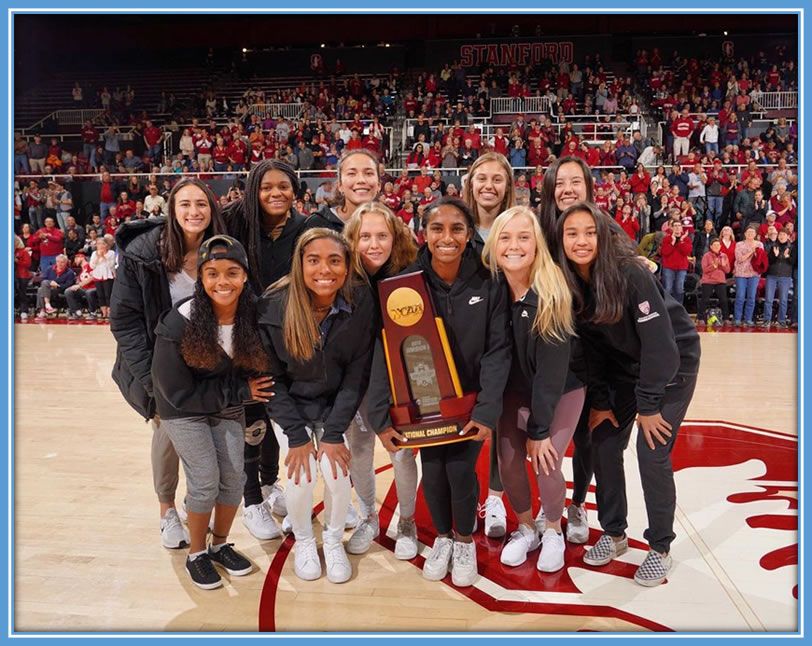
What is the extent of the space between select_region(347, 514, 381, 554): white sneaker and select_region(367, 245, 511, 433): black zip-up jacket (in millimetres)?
651

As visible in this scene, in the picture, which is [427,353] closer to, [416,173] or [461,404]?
[461,404]

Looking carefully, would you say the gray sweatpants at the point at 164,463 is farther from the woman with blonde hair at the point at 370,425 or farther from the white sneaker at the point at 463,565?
the white sneaker at the point at 463,565

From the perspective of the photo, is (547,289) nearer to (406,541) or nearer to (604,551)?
(604,551)

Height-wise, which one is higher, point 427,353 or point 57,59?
point 57,59

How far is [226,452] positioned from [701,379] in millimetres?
4653

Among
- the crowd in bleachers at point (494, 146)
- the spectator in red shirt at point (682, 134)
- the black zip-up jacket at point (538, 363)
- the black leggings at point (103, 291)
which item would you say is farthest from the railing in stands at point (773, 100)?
the black zip-up jacket at point (538, 363)

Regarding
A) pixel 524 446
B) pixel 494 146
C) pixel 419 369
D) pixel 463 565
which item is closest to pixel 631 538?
pixel 524 446

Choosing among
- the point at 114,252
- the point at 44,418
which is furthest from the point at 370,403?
the point at 114,252

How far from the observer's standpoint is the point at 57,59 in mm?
19016

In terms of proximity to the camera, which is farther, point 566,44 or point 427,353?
point 566,44

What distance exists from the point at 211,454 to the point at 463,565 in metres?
1.09

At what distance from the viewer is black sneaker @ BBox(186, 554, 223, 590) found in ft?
9.33

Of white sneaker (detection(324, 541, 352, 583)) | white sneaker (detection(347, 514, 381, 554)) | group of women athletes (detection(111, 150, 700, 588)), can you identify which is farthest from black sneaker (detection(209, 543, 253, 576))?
white sneaker (detection(347, 514, 381, 554))

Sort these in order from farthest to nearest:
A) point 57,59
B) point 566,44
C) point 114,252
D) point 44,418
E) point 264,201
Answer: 1. point 57,59
2. point 566,44
3. point 114,252
4. point 44,418
5. point 264,201
